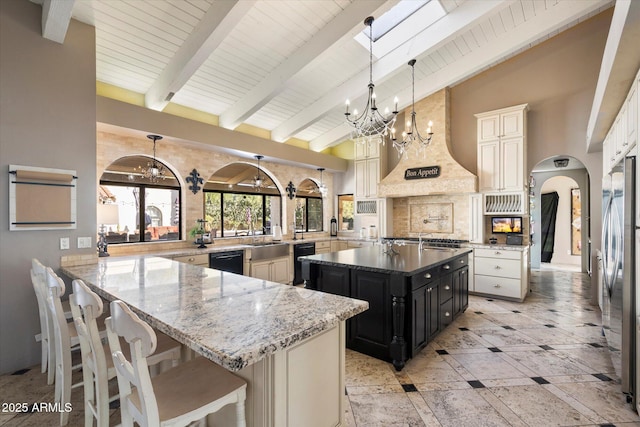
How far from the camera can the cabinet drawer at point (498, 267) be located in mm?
4895

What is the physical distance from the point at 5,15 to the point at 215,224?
372 cm

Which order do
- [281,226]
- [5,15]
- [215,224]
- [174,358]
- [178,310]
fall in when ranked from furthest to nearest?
1. [281,226]
2. [215,224]
3. [5,15]
4. [174,358]
5. [178,310]

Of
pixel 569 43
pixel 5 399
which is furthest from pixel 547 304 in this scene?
pixel 5 399

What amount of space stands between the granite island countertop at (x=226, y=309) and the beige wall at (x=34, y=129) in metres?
0.73

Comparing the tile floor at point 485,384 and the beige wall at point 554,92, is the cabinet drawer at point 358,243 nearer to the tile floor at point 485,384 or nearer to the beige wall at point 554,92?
the beige wall at point 554,92

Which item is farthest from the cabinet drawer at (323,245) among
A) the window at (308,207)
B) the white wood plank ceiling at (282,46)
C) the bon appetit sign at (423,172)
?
the white wood plank ceiling at (282,46)

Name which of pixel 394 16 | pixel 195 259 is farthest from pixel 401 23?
pixel 195 259

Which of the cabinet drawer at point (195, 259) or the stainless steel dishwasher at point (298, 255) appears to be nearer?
the cabinet drawer at point (195, 259)

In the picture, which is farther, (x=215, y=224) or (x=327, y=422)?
(x=215, y=224)

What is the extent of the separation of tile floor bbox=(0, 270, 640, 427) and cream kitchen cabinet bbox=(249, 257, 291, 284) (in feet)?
8.77

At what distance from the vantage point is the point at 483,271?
5.24 meters

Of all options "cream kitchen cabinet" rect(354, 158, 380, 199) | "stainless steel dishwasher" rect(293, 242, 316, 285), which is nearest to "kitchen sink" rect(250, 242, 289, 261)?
"stainless steel dishwasher" rect(293, 242, 316, 285)

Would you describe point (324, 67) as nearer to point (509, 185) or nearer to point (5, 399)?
point (509, 185)

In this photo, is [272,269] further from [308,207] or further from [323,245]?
[308,207]
